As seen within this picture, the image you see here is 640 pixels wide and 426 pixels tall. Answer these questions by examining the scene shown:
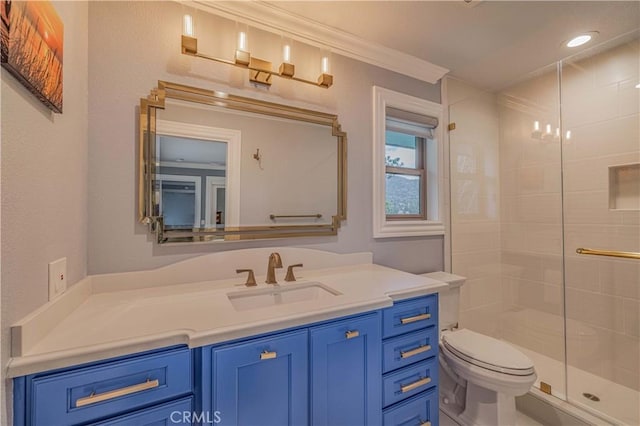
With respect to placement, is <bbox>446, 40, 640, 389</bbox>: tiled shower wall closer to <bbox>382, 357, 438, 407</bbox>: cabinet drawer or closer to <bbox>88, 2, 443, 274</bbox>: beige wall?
<bbox>382, 357, 438, 407</bbox>: cabinet drawer

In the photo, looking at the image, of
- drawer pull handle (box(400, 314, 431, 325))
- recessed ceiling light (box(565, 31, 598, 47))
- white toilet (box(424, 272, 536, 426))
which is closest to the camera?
drawer pull handle (box(400, 314, 431, 325))

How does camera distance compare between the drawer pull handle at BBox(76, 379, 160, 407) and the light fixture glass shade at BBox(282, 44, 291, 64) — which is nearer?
the drawer pull handle at BBox(76, 379, 160, 407)

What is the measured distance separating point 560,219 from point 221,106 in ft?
8.25

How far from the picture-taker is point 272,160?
1.55 meters

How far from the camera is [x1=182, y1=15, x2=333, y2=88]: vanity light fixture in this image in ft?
4.23

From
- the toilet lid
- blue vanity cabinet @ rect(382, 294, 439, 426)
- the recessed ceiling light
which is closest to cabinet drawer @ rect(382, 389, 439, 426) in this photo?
blue vanity cabinet @ rect(382, 294, 439, 426)

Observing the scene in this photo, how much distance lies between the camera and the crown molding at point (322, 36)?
142 cm

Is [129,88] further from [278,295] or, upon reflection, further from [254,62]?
[278,295]

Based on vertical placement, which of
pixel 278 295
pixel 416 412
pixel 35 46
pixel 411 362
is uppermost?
pixel 35 46

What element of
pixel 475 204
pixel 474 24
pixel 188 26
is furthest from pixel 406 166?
pixel 188 26

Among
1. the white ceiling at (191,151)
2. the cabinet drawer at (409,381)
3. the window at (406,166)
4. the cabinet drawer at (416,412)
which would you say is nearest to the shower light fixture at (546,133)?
the window at (406,166)

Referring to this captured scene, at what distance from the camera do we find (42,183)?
81 centimetres

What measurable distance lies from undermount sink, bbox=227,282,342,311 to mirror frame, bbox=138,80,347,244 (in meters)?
0.29

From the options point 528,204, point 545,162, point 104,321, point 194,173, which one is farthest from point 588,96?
point 104,321
